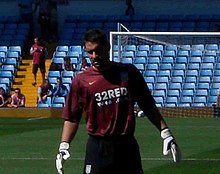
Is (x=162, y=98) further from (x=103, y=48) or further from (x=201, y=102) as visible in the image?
(x=103, y=48)

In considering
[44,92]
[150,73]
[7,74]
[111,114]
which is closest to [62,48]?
[7,74]

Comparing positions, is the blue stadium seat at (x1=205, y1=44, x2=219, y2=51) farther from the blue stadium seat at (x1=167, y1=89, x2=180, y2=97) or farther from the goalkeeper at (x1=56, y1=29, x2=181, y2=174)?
the goalkeeper at (x1=56, y1=29, x2=181, y2=174)

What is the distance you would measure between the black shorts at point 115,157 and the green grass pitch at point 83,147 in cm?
628

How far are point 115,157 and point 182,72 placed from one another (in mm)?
23635

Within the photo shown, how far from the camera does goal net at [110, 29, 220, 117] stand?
29.5m

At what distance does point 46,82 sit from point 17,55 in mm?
4753

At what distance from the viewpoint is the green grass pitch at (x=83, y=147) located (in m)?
15.3

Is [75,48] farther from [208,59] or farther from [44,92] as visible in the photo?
[208,59]

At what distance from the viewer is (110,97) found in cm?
841

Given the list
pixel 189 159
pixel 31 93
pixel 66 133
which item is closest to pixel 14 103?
pixel 31 93

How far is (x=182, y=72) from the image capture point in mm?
31906

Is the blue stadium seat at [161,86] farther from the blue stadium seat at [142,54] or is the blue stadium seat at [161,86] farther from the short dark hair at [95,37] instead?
the short dark hair at [95,37]

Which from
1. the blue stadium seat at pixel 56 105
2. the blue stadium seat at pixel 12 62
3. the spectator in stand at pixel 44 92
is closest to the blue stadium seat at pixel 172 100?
the blue stadium seat at pixel 56 105

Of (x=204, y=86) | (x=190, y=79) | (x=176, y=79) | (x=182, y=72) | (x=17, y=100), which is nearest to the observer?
(x=204, y=86)
